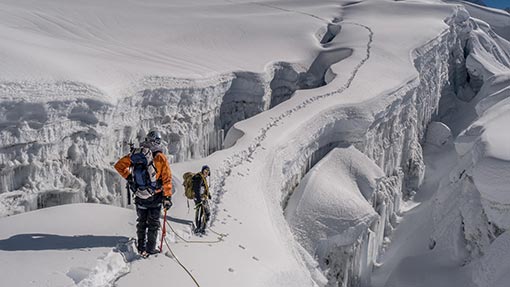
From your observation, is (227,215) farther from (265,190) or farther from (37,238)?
(37,238)

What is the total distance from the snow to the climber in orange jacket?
385 millimetres

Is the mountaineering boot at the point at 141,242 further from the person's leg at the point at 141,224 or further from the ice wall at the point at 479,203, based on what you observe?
the ice wall at the point at 479,203

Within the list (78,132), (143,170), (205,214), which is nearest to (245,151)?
(78,132)

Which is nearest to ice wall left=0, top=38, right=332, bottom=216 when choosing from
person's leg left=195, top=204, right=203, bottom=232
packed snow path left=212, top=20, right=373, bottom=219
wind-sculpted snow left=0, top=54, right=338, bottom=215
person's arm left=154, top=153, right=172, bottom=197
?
wind-sculpted snow left=0, top=54, right=338, bottom=215

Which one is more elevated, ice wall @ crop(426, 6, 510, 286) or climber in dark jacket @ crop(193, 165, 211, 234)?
climber in dark jacket @ crop(193, 165, 211, 234)

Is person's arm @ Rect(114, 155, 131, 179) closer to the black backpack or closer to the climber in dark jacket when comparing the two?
the black backpack

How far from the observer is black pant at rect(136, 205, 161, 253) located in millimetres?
7500

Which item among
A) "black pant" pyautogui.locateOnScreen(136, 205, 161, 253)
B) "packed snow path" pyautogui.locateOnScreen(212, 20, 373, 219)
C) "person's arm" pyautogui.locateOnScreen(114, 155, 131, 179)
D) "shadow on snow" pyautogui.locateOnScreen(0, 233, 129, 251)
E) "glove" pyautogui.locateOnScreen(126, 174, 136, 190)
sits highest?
"person's arm" pyautogui.locateOnScreen(114, 155, 131, 179)

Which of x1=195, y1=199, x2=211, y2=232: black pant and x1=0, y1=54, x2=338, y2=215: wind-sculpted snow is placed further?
x1=0, y1=54, x2=338, y2=215: wind-sculpted snow

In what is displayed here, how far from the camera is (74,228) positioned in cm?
795

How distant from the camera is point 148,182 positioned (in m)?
7.29

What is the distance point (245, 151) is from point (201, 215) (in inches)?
196

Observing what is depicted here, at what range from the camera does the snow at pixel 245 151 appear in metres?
8.37

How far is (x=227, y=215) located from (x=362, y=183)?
25.3 ft
